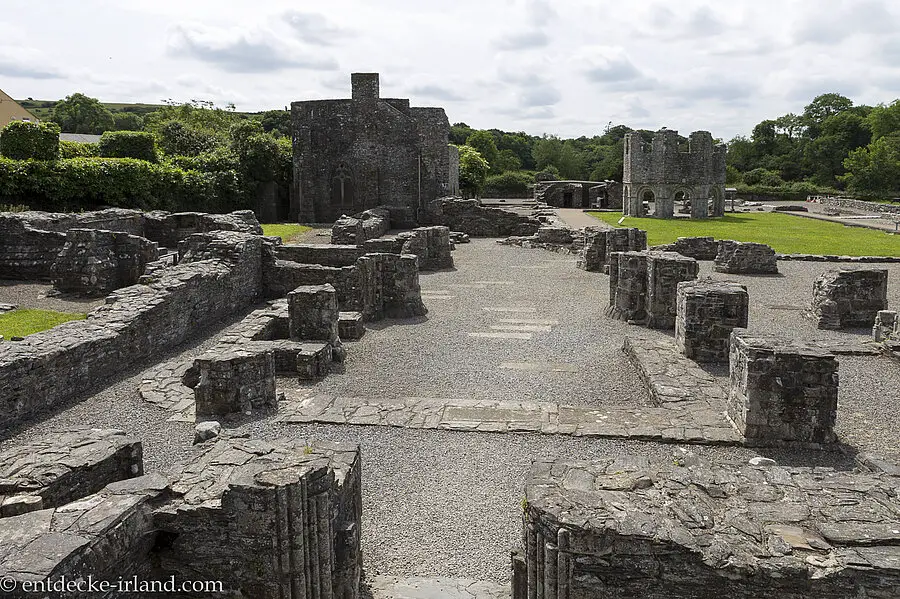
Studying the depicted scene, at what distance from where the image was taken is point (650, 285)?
1454cm

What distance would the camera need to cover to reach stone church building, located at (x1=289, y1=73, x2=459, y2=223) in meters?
34.1

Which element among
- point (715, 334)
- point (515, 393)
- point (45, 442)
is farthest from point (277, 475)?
point (715, 334)

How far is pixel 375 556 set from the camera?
6.25 meters

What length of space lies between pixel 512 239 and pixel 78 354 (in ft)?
70.3

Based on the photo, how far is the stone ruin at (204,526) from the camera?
450 cm

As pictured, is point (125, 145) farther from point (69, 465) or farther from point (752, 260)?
point (69, 465)

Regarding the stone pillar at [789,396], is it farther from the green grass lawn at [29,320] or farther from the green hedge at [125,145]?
the green hedge at [125,145]

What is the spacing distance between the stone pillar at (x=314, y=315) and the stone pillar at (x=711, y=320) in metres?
5.99

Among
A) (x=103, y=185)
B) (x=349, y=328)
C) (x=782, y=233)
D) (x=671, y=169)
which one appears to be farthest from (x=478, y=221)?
(x=349, y=328)

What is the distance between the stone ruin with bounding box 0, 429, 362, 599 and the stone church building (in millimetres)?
29372

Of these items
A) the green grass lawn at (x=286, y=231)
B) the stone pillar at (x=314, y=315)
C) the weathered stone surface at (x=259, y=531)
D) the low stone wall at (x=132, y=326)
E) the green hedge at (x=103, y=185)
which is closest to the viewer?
the weathered stone surface at (x=259, y=531)

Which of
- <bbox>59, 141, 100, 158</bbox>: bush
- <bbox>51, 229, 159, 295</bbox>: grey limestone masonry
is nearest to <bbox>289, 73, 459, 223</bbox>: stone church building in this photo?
<bbox>59, 141, 100, 158</bbox>: bush

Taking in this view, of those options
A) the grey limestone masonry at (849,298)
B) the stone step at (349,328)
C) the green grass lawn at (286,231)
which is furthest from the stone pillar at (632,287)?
the green grass lawn at (286,231)

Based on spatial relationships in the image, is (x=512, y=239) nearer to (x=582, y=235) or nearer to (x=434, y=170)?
(x=582, y=235)
